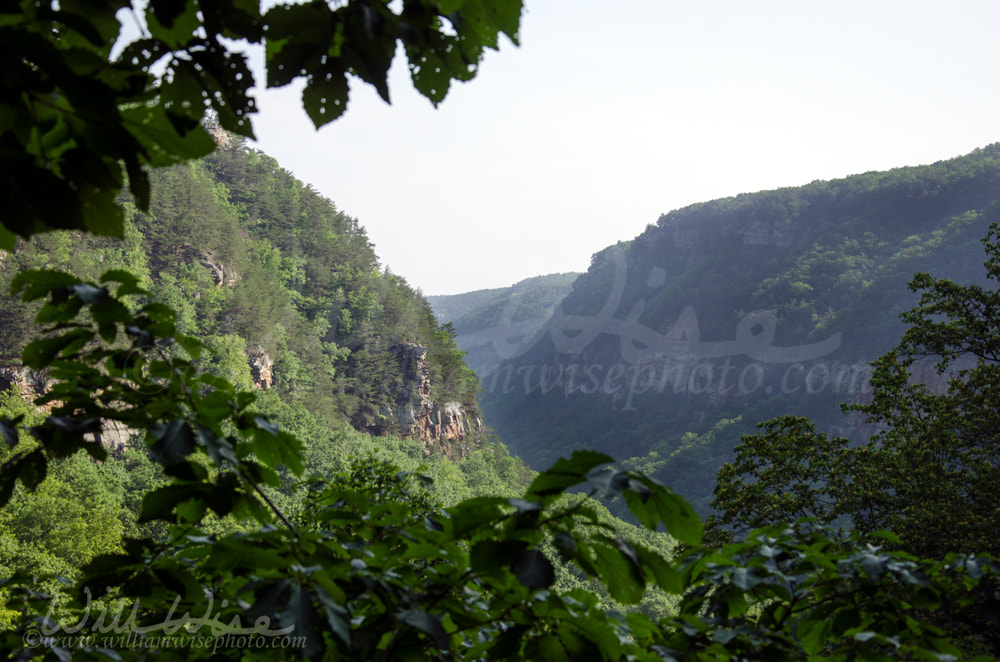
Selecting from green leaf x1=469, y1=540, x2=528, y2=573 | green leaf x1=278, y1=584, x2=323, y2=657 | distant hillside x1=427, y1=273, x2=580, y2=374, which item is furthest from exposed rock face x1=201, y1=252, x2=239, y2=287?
distant hillside x1=427, y1=273, x2=580, y2=374

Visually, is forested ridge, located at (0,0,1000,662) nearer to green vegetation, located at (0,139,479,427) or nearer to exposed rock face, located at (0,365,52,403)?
exposed rock face, located at (0,365,52,403)

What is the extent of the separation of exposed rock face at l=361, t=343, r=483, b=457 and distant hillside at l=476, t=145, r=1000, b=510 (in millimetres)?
21919

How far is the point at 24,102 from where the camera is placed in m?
0.84

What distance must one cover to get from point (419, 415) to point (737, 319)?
69935 millimetres

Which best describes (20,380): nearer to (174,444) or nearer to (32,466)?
(32,466)

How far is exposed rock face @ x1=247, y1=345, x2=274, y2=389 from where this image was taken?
49581 mm

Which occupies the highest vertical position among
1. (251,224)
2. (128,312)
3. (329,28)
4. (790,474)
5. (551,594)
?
(251,224)

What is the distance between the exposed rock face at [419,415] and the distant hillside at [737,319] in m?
21.9

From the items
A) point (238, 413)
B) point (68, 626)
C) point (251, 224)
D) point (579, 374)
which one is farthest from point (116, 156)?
point (579, 374)

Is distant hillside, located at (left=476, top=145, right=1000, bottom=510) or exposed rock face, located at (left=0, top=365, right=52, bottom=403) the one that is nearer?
exposed rock face, located at (left=0, top=365, right=52, bottom=403)

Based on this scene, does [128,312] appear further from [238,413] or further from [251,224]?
[251,224]

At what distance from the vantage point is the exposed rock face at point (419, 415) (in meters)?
59.1

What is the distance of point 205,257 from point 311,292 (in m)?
16.3

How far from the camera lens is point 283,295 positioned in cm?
6238
